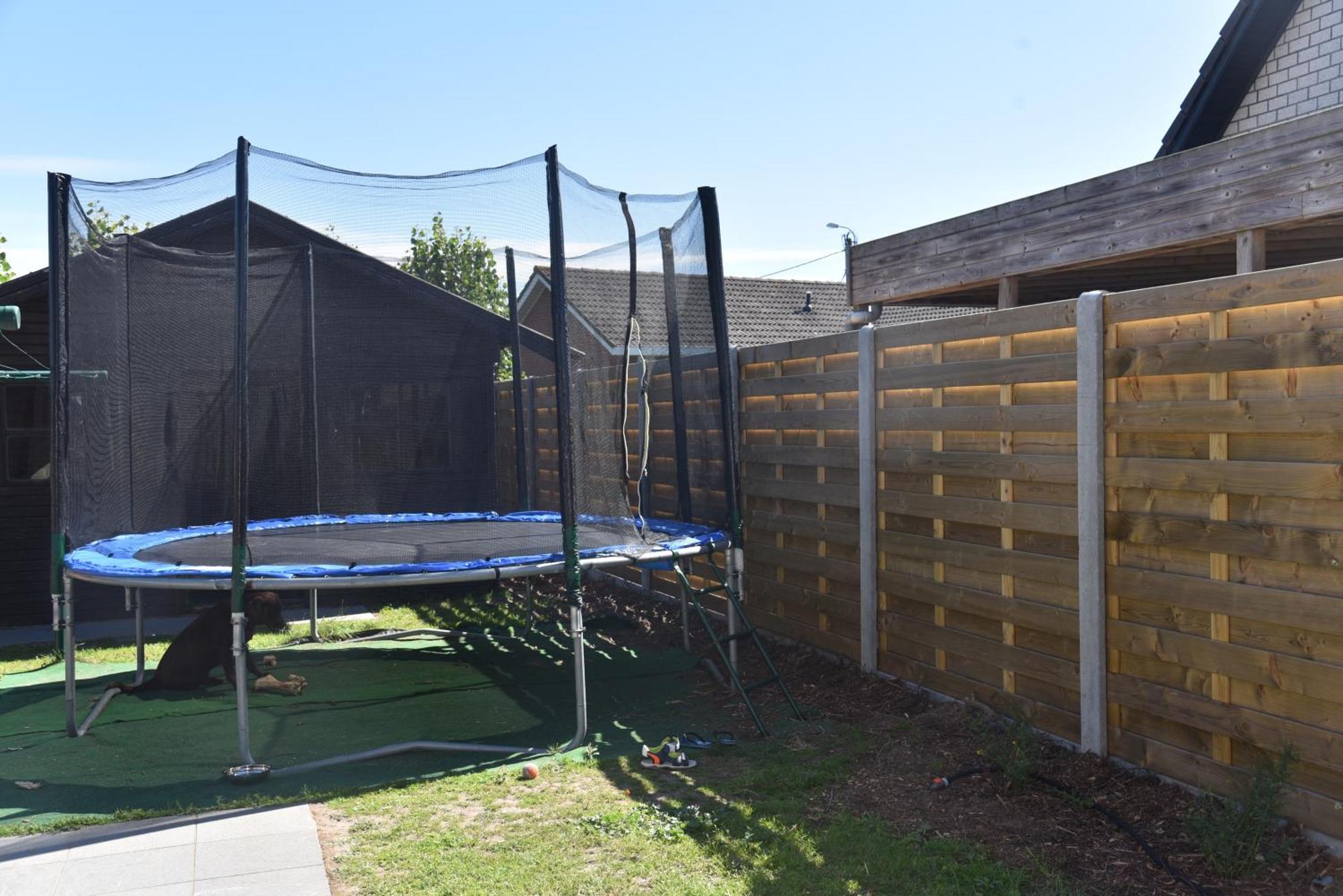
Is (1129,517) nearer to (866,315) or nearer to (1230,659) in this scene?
(1230,659)

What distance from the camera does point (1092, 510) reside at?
3.39 meters

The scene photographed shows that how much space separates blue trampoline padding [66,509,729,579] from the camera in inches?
169

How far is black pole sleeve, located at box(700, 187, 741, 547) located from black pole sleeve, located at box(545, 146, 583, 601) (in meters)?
1.05

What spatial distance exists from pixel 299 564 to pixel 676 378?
2162mm

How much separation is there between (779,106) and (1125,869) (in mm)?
10475

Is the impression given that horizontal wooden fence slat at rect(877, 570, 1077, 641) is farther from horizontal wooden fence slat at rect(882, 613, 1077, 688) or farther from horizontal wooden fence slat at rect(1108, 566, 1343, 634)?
horizontal wooden fence slat at rect(1108, 566, 1343, 634)

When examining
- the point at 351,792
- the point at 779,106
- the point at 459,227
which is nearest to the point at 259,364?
the point at 459,227

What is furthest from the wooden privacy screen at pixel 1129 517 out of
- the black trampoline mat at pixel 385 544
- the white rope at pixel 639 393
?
the black trampoline mat at pixel 385 544

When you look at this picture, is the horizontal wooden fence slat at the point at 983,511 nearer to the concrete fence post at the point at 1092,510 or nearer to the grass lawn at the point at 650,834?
the concrete fence post at the point at 1092,510

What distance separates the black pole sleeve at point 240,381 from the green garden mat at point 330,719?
0.73 metres

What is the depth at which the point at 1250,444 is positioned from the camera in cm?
291

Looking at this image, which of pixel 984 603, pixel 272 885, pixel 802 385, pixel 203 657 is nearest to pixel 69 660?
pixel 203 657

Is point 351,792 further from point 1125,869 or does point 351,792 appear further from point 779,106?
point 779,106

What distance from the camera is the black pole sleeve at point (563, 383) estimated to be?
167 inches
